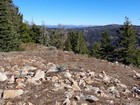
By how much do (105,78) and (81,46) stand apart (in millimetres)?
64457

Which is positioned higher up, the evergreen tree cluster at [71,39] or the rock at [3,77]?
the rock at [3,77]

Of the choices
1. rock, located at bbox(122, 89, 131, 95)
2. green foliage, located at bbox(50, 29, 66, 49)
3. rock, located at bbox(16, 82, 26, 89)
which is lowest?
green foliage, located at bbox(50, 29, 66, 49)

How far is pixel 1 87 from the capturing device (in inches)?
322

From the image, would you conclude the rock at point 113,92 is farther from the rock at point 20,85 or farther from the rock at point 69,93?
the rock at point 20,85

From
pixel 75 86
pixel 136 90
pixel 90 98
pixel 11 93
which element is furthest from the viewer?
pixel 136 90

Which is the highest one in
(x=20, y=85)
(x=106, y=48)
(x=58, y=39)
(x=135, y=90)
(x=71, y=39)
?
(x=20, y=85)

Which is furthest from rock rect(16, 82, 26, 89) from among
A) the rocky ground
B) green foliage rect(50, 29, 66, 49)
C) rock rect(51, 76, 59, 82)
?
green foliage rect(50, 29, 66, 49)

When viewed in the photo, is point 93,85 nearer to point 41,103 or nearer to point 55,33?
point 41,103

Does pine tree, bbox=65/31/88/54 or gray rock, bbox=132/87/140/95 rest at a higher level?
gray rock, bbox=132/87/140/95

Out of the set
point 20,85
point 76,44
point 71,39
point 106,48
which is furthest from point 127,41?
point 20,85

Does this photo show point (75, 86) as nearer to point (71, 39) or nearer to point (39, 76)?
point (39, 76)

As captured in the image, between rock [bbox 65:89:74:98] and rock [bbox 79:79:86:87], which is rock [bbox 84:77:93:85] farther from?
rock [bbox 65:89:74:98]

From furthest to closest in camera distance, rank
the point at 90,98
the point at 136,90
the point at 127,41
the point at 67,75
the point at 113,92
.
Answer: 1. the point at 127,41
2. the point at 67,75
3. the point at 136,90
4. the point at 113,92
5. the point at 90,98

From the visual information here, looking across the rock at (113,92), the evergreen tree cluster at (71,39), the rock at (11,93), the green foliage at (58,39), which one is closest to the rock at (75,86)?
the rock at (113,92)
